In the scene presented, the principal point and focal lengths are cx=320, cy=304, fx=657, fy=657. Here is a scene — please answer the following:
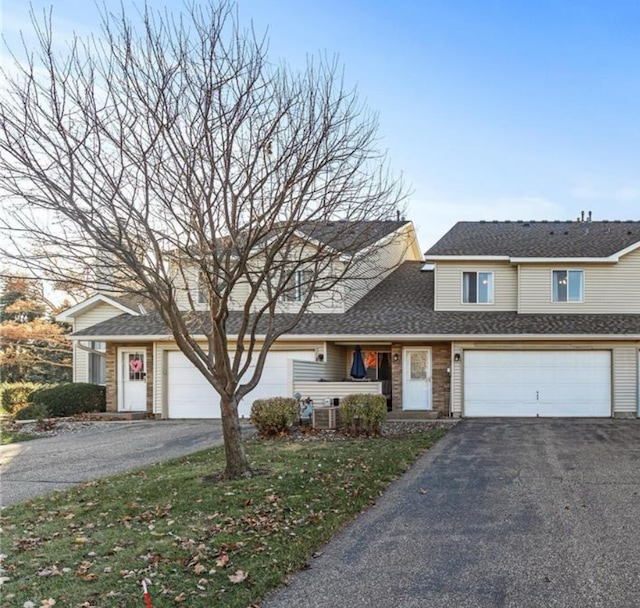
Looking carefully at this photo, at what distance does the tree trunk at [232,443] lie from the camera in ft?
30.0

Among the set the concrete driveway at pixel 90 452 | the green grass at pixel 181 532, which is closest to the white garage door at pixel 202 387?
the concrete driveway at pixel 90 452

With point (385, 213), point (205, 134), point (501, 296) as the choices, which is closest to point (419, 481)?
point (385, 213)

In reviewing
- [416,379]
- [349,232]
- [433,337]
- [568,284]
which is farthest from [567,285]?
[349,232]

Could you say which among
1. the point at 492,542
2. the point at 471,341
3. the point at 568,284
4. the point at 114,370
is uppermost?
the point at 568,284

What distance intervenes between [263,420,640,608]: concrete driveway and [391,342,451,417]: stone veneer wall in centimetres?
857

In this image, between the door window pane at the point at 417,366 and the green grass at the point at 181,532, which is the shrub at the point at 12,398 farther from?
the green grass at the point at 181,532

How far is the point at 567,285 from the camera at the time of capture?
813 inches

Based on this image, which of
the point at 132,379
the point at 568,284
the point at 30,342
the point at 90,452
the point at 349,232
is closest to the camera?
the point at 349,232

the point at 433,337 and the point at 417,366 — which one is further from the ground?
the point at 433,337

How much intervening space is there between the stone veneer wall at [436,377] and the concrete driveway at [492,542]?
8.57 meters

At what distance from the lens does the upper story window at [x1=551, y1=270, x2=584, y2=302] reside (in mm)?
20531

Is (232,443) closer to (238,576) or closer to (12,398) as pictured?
(238,576)

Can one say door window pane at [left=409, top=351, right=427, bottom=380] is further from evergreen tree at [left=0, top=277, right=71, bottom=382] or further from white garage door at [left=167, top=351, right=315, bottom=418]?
evergreen tree at [left=0, top=277, right=71, bottom=382]

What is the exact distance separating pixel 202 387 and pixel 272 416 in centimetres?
649
